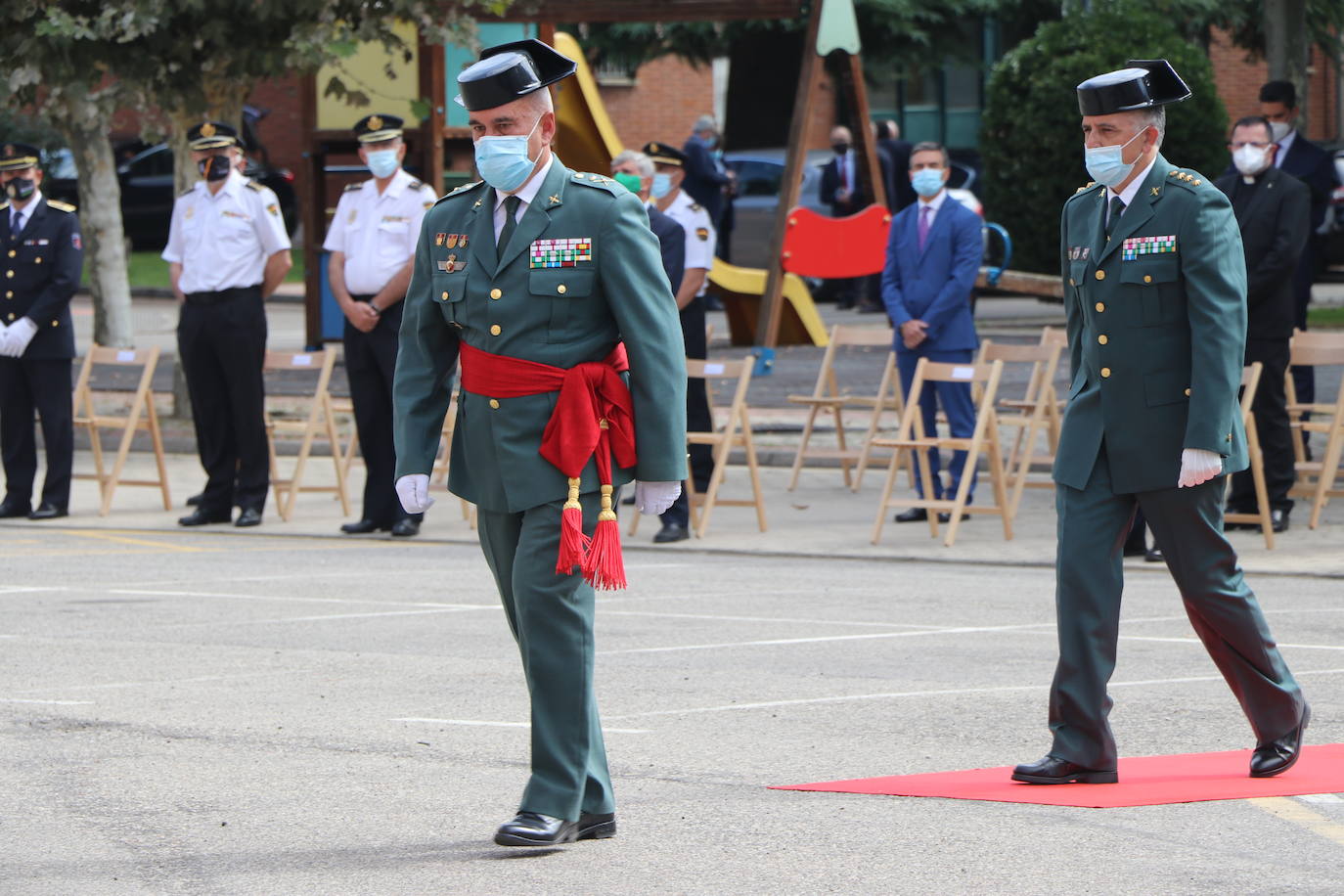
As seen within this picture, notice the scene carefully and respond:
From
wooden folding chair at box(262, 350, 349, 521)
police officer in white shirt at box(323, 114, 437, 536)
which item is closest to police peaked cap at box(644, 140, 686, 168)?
police officer in white shirt at box(323, 114, 437, 536)

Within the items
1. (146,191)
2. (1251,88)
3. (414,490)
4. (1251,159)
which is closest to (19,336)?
(1251,159)

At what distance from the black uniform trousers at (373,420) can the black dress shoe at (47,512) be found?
199 cm

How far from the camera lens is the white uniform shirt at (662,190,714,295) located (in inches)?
524

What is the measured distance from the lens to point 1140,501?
20.7 ft

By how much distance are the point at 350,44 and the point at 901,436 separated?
4.90m

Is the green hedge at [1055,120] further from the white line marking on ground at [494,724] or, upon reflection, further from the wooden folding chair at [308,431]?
the white line marking on ground at [494,724]

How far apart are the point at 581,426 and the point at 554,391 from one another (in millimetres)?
127

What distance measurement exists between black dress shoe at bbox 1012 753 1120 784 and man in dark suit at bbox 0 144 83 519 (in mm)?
8362

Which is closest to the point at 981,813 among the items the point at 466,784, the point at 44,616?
the point at 466,784

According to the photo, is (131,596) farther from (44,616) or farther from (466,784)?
(466,784)

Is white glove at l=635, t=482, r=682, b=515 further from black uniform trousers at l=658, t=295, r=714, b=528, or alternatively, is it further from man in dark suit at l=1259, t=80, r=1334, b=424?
man in dark suit at l=1259, t=80, r=1334, b=424

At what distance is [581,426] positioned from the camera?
222 inches

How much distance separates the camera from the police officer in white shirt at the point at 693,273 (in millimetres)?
13078

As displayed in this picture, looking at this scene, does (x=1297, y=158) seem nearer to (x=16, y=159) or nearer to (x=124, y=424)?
(x=124, y=424)
